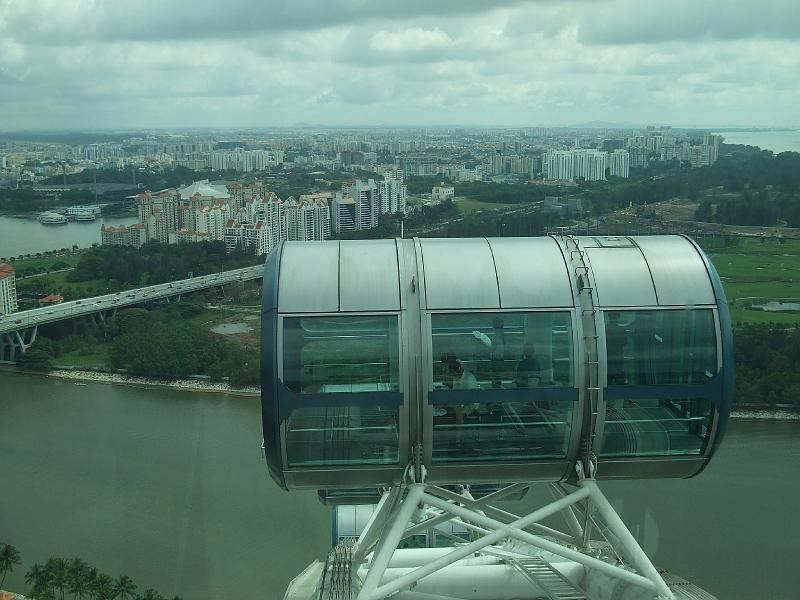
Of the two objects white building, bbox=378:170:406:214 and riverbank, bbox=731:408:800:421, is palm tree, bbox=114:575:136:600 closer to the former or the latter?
riverbank, bbox=731:408:800:421

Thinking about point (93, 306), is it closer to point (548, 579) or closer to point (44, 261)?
point (44, 261)

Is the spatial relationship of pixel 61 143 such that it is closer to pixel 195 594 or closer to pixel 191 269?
pixel 191 269

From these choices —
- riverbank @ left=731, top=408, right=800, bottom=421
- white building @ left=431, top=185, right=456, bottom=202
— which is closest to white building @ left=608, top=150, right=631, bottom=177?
white building @ left=431, top=185, right=456, bottom=202

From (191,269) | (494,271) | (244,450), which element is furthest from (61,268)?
(494,271)

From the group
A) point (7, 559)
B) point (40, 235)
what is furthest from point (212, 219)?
point (7, 559)

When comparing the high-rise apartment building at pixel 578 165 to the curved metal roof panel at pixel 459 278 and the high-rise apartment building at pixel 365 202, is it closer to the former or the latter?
the high-rise apartment building at pixel 365 202
